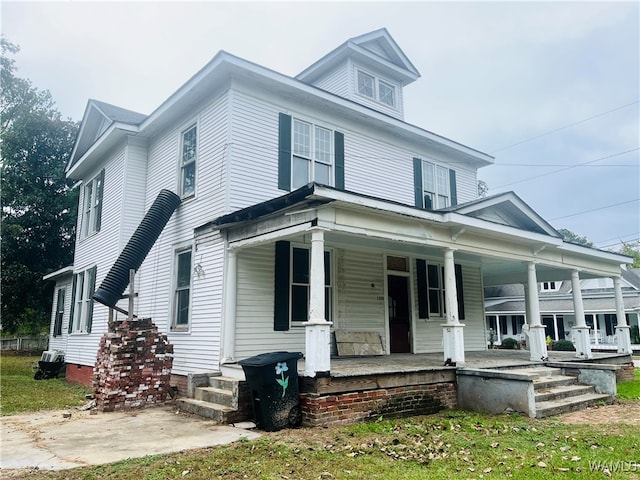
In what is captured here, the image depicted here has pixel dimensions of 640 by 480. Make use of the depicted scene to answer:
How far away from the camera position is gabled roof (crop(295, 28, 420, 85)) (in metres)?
13.3

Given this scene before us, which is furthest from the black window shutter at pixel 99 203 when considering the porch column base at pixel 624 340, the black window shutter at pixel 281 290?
the porch column base at pixel 624 340

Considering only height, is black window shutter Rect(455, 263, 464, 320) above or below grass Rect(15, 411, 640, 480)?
above

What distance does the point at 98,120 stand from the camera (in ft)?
47.5

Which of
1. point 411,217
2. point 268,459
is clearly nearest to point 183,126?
point 411,217

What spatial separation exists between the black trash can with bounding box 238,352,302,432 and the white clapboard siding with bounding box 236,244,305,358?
2100 mm

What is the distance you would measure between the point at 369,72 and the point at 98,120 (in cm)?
840

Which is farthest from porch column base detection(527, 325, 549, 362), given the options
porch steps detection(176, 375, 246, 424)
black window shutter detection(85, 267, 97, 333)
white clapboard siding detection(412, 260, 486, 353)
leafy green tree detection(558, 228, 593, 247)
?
leafy green tree detection(558, 228, 593, 247)

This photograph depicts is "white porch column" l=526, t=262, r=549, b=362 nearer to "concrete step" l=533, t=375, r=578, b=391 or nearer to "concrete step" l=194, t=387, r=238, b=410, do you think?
"concrete step" l=533, t=375, r=578, b=391

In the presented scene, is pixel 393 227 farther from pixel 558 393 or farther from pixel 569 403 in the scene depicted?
A: pixel 569 403

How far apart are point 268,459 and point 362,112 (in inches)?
336

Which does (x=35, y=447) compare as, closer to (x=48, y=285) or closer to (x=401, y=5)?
(x=401, y=5)

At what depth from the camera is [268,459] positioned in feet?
16.8

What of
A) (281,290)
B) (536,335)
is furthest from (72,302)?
(536,335)

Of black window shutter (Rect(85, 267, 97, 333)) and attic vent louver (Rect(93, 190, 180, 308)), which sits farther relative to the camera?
black window shutter (Rect(85, 267, 97, 333))
